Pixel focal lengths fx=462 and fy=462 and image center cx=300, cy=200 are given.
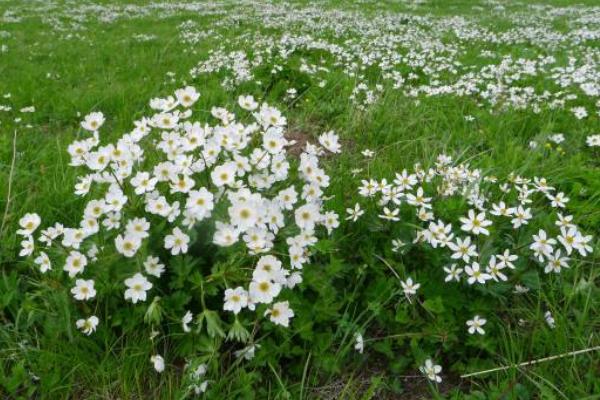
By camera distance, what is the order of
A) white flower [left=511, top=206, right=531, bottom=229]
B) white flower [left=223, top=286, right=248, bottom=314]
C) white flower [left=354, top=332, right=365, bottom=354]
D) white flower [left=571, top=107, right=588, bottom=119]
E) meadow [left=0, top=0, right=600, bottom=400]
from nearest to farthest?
white flower [left=223, top=286, right=248, bottom=314]
meadow [left=0, top=0, right=600, bottom=400]
white flower [left=354, top=332, right=365, bottom=354]
white flower [left=511, top=206, right=531, bottom=229]
white flower [left=571, top=107, right=588, bottom=119]

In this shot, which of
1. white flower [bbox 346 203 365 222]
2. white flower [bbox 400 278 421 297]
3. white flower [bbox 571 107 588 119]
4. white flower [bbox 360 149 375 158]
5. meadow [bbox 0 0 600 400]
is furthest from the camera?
white flower [bbox 571 107 588 119]

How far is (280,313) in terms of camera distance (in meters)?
2.02

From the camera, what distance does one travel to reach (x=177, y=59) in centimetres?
866

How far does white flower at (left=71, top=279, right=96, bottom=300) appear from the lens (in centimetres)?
208

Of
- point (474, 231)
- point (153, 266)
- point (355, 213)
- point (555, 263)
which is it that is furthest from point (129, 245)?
point (555, 263)

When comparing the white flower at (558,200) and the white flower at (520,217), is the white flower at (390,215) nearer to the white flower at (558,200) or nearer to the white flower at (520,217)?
the white flower at (520,217)

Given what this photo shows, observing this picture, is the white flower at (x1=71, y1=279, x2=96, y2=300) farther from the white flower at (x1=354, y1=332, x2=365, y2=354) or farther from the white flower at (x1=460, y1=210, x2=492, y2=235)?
the white flower at (x1=460, y1=210, x2=492, y2=235)

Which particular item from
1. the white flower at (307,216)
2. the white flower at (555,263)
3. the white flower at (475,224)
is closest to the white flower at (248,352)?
the white flower at (307,216)

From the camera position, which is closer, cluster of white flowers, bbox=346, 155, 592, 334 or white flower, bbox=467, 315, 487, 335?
white flower, bbox=467, 315, 487, 335

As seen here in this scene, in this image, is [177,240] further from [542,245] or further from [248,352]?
[542,245]

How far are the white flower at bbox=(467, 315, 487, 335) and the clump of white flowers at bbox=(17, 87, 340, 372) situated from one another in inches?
32.8

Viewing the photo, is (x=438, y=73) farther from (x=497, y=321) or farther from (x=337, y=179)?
(x=497, y=321)

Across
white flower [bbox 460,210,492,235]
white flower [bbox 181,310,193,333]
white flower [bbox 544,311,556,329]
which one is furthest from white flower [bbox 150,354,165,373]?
white flower [bbox 544,311,556,329]

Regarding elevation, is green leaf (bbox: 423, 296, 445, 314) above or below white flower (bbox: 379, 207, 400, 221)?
below
